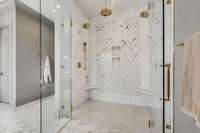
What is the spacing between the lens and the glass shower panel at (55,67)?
8.05 feet

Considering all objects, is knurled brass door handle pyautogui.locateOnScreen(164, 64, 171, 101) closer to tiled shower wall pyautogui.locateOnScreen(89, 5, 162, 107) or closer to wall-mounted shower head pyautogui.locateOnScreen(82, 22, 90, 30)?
tiled shower wall pyautogui.locateOnScreen(89, 5, 162, 107)

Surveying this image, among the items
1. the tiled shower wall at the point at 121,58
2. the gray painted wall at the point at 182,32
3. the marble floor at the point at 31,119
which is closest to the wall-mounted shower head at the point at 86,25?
the tiled shower wall at the point at 121,58

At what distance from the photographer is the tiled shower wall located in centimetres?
397

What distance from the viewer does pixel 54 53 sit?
276 cm

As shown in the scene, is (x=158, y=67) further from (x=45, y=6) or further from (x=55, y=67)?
(x=45, y=6)

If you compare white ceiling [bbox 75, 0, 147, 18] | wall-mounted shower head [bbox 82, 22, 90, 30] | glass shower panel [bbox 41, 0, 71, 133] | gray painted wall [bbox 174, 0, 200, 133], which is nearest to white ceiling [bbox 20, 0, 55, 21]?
glass shower panel [bbox 41, 0, 71, 133]

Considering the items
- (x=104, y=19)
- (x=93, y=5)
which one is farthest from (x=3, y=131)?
(x=104, y=19)

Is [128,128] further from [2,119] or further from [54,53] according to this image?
[2,119]

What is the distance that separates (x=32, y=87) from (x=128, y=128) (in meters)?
2.55

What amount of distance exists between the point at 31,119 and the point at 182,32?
304 centimetres

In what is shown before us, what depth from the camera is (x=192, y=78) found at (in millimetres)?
923

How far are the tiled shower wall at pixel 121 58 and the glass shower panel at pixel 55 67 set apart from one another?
5.55ft

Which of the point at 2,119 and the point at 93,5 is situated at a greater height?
the point at 93,5

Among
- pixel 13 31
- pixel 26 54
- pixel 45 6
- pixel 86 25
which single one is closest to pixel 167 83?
pixel 45 6
